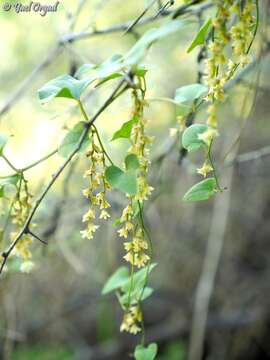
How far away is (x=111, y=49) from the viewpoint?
3.25 meters

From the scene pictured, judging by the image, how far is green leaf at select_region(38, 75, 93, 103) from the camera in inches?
22.2

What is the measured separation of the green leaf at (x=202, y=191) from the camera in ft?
2.21

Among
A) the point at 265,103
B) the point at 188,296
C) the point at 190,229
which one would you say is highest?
the point at 265,103

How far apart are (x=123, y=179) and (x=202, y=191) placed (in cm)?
16

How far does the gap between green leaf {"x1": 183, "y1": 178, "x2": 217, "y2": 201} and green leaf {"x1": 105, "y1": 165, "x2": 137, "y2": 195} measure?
0.45 feet

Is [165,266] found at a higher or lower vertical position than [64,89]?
higher

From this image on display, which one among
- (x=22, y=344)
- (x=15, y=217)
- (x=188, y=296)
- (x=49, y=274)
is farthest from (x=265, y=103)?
(x=15, y=217)

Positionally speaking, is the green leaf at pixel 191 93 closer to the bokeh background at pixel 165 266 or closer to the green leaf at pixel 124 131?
the green leaf at pixel 124 131

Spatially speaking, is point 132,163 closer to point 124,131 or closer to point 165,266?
point 124,131

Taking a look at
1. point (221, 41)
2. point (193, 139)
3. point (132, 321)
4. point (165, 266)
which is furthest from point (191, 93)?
point (165, 266)

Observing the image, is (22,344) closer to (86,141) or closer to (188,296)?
(188,296)

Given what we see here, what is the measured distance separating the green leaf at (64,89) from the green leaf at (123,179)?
88 millimetres

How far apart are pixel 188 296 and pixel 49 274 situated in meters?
0.76

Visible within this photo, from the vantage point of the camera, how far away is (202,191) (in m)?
0.68
